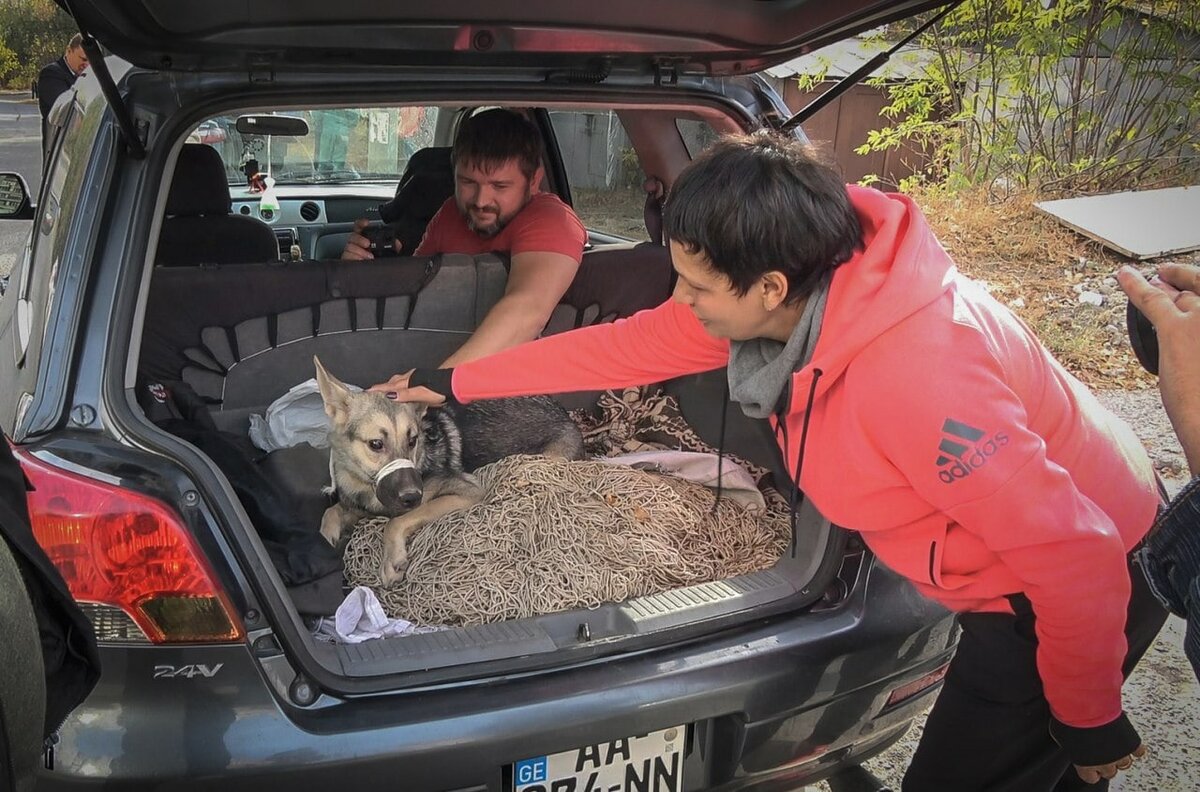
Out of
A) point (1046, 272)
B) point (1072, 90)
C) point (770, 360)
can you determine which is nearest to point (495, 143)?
point (770, 360)

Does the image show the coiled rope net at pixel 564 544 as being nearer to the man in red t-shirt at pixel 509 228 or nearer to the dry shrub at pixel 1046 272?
the man in red t-shirt at pixel 509 228

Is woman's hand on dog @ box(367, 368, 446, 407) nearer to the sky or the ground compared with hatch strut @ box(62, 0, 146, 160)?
nearer to the ground

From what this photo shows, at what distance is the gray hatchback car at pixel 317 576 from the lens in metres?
1.76

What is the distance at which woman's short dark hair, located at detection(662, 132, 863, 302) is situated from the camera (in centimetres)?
186

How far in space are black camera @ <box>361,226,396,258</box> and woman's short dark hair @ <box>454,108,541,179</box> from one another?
2.53ft

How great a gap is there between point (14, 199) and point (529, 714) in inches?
112

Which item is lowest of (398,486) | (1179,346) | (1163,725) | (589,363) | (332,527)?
(1163,725)

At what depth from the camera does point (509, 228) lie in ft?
12.6

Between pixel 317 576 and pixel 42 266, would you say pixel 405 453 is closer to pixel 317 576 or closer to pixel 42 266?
pixel 317 576

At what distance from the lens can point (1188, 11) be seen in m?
10.1

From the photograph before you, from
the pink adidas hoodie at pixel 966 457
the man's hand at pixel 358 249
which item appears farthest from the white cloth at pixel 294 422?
Result: the pink adidas hoodie at pixel 966 457

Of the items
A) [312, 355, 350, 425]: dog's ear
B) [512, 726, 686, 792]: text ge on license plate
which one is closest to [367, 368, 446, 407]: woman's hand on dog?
[312, 355, 350, 425]: dog's ear

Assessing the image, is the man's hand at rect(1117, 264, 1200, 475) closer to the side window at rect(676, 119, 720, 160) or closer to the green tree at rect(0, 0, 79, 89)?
the side window at rect(676, 119, 720, 160)

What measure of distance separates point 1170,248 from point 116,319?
370 inches
